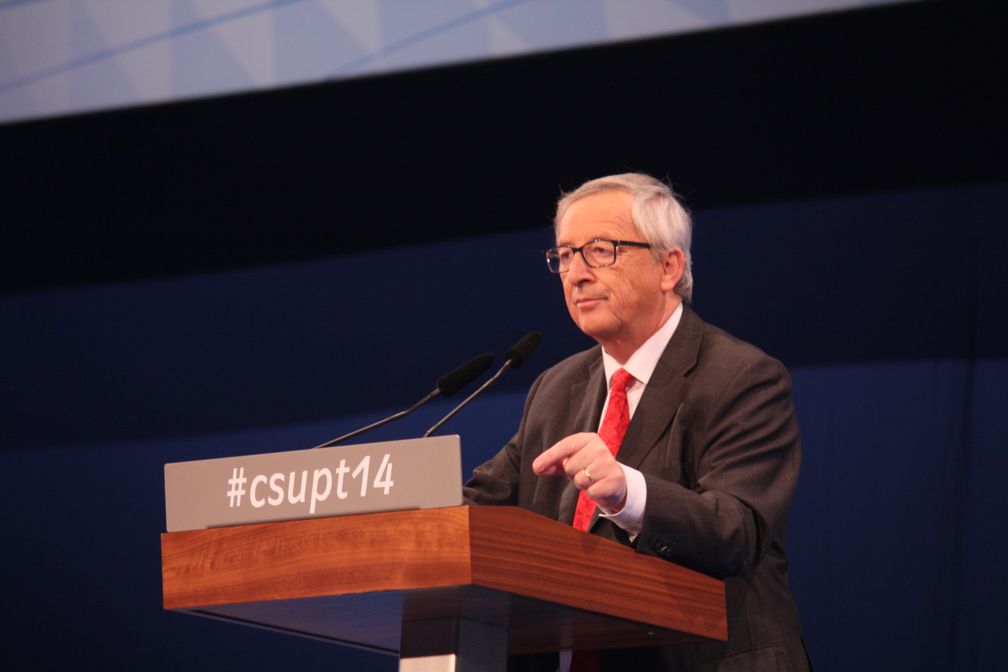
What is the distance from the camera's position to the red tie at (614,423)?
2.35 m

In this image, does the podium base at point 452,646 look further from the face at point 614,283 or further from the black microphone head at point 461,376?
the face at point 614,283

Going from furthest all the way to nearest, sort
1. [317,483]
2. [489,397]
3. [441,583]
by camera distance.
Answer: [489,397]
[317,483]
[441,583]

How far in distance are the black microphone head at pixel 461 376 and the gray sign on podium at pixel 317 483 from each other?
1.70 ft

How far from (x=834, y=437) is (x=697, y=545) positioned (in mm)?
1904

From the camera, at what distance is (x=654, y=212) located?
8.75ft

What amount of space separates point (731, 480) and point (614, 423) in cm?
37

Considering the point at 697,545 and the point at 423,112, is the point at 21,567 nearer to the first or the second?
the point at 423,112

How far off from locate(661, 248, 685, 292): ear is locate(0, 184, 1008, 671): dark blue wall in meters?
1.20

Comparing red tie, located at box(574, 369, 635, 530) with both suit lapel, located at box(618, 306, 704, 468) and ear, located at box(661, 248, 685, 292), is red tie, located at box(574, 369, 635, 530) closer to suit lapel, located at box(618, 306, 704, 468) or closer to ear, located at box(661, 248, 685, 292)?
suit lapel, located at box(618, 306, 704, 468)

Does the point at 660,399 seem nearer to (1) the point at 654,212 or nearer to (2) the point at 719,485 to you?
(2) the point at 719,485

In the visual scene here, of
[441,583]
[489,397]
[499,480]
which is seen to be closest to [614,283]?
[499,480]

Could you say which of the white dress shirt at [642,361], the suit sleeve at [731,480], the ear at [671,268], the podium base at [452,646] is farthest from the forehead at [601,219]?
the podium base at [452,646]

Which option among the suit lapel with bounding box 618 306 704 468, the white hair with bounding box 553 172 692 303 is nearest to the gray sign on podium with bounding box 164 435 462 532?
the suit lapel with bounding box 618 306 704 468

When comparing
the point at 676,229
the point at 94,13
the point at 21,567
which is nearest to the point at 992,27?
the point at 676,229
